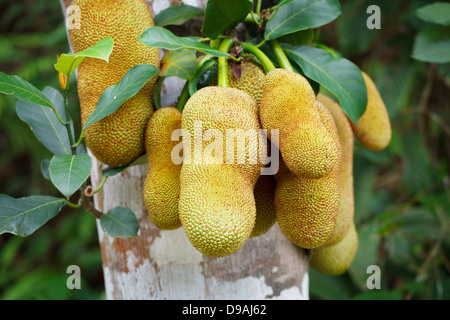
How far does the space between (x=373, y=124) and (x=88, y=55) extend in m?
0.61

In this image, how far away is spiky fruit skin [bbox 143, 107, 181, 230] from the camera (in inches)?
26.3

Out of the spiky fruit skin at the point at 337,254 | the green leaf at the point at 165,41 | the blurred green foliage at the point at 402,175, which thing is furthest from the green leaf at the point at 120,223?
the blurred green foliage at the point at 402,175

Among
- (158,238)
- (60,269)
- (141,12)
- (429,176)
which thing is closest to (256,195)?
(158,238)

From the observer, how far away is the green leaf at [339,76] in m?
0.79

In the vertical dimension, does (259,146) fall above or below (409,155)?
above

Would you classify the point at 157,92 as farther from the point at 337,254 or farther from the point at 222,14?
the point at 337,254

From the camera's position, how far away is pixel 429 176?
1897 millimetres

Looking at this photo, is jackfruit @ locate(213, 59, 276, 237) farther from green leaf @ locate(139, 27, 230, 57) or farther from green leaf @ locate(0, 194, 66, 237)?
green leaf @ locate(0, 194, 66, 237)

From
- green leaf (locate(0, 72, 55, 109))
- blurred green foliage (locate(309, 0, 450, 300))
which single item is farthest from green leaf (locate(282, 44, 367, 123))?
blurred green foliage (locate(309, 0, 450, 300))

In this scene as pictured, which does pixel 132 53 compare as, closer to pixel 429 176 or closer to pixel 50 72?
pixel 429 176

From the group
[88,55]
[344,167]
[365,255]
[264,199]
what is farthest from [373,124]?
[365,255]

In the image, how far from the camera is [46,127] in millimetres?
827

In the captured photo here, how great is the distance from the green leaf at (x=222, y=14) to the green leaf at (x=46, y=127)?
1.10 ft
